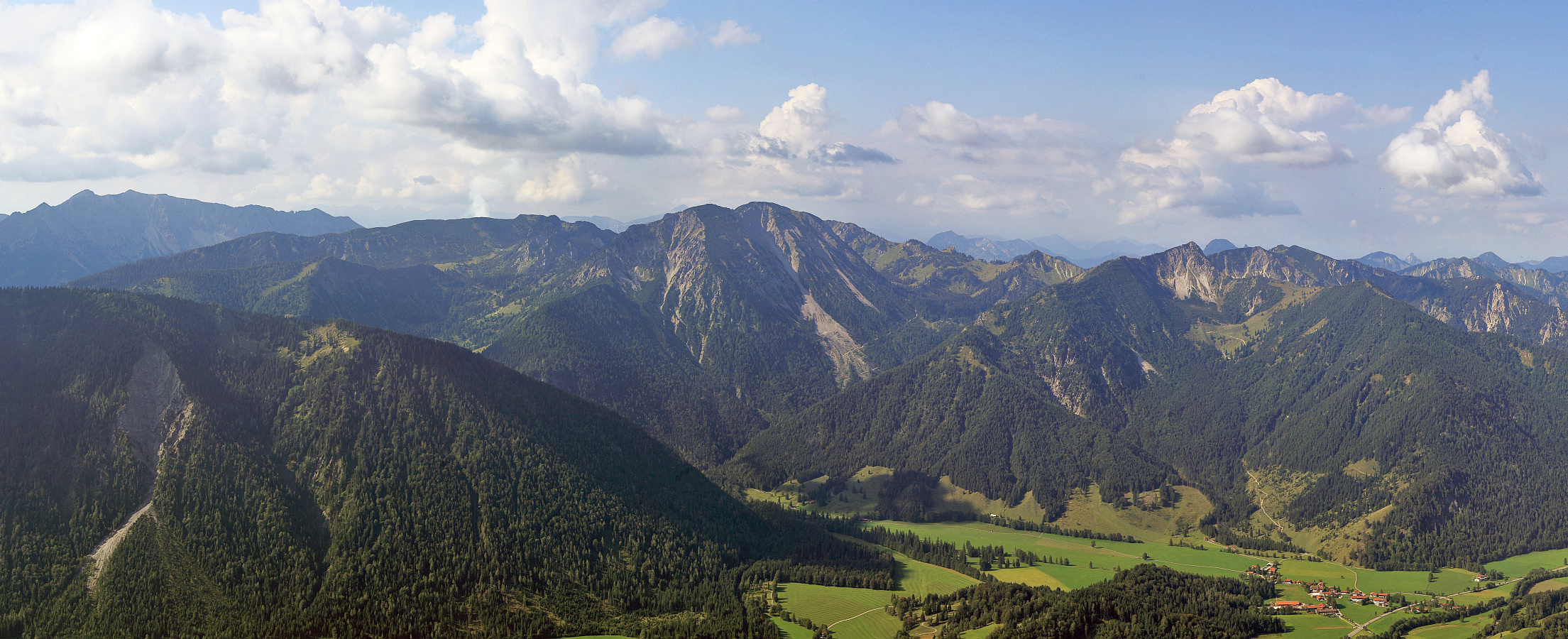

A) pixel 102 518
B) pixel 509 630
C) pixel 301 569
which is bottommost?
pixel 509 630

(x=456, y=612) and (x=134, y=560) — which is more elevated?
(x=134, y=560)

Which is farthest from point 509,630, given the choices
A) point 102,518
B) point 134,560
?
point 102,518

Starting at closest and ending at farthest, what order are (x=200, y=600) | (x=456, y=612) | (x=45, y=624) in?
(x=45, y=624)
(x=200, y=600)
(x=456, y=612)

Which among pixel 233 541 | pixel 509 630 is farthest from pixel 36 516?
pixel 509 630

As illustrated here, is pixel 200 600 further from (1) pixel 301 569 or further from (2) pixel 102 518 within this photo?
(2) pixel 102 518

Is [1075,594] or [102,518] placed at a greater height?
[102,518]

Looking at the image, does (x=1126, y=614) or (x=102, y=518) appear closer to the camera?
(x=1126, y=614)

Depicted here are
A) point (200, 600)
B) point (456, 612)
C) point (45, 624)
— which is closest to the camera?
point (45, 624)

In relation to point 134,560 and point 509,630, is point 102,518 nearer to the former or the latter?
point 134,560

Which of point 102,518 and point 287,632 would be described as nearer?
point 287,632
